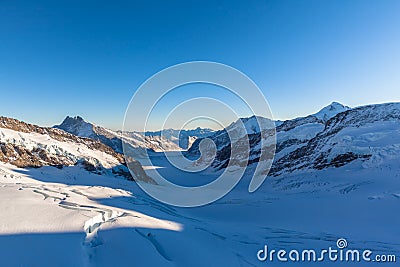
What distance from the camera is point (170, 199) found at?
2172 cm

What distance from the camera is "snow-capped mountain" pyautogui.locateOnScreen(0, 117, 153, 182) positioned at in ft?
77.0

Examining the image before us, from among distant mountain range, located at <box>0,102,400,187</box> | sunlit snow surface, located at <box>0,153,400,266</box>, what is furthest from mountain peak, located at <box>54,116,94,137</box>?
sunlit snow surface, located at <box>0,153,400,266</box>

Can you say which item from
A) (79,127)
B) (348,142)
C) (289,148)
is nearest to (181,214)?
(348,142)

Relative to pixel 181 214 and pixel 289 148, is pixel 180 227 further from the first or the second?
pixel 289 148

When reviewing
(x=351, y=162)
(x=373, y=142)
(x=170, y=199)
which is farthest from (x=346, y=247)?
(x=373, y=142)

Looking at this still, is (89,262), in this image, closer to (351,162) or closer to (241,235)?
(241,235)

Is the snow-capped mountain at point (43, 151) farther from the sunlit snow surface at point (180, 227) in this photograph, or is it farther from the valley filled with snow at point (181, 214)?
the sunlit snow surface at point (180, 227)

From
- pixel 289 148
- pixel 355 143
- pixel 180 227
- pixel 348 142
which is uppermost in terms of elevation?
pixel 289 148

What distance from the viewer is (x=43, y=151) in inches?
1038

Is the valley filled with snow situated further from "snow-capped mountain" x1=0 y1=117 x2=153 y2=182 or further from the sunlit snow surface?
"snow-capped mountain" x1=0 y1=117 x2=153 y2=182

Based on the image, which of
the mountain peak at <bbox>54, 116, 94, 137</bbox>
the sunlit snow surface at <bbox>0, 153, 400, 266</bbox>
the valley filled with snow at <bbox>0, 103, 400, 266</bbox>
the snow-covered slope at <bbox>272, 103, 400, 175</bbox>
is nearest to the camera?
the sunlit snow surface at <bbox>0, 153, 400, 266</bbox>

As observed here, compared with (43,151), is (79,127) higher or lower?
higher

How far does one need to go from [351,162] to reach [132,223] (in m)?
28.5

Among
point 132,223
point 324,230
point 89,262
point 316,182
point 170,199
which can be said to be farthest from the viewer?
point 316,182
